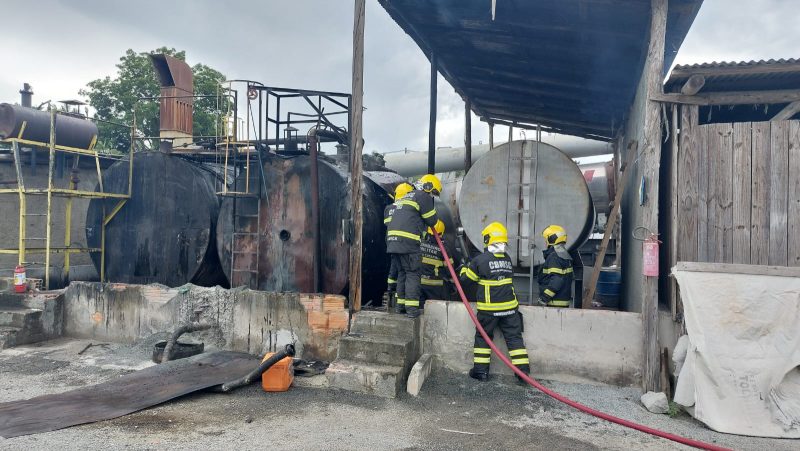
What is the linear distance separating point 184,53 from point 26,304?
713 inches

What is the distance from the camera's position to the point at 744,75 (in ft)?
17.1

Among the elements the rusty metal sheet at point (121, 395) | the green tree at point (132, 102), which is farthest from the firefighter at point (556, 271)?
the green tree at point (132, 102)

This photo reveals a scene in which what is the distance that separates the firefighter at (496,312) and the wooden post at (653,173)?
1327 mm

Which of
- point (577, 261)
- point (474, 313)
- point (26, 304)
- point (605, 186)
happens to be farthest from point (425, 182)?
point (26, 304)

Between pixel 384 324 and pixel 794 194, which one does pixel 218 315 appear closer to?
pixel 384 324

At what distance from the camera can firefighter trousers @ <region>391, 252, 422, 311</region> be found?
660cm

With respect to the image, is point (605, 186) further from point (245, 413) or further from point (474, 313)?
point (245, 413)

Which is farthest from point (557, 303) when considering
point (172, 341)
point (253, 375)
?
point (172, 341)

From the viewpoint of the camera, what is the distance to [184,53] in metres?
23.6

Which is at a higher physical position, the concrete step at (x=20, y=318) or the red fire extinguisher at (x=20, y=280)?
the red fire extinguisher at (x=20, y=280)

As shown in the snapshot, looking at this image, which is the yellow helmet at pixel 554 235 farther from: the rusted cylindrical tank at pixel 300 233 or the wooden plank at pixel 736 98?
the rusted cylindrical tank at pixel 300 233

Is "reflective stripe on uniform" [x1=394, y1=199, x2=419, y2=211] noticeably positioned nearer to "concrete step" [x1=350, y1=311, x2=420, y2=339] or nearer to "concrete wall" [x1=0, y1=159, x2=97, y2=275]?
"concrete step" [x1=350, y1=311, x2=420, y2=339]

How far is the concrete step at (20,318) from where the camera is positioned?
808cm

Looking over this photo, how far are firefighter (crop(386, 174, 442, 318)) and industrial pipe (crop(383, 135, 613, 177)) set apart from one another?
7.47 m
